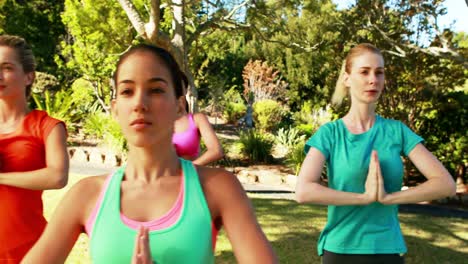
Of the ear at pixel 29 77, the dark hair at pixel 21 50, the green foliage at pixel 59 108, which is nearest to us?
the dark hair at pixel 21 50

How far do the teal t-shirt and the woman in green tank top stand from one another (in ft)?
4.62

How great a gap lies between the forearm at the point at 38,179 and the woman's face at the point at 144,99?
44.6 inches

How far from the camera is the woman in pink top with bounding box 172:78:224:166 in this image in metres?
3.82

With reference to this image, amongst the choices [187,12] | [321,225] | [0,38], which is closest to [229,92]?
[187,12]

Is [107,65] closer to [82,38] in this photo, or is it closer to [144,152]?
[82,38]

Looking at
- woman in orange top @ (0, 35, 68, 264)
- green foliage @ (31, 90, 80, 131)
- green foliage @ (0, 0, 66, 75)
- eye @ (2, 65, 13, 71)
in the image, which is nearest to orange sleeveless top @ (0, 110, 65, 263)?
woman in orange top @ (0, 35, 68, 264)

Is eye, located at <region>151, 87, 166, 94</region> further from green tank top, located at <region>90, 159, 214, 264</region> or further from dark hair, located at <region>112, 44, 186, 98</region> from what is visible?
green tank top, located at <region>90, 159, 214, 264</region>

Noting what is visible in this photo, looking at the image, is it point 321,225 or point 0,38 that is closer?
point 0,38

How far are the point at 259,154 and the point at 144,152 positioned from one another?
15948 millimetres

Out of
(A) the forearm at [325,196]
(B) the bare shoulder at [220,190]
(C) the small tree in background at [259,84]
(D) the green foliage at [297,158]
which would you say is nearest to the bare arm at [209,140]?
(A) the forearm at [325,196]

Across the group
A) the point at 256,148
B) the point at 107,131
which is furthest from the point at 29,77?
the point at 107,131

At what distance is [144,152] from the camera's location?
133 cm

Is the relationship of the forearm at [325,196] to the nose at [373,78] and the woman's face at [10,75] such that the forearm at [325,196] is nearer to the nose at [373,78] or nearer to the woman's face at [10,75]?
the nose at [373,78]

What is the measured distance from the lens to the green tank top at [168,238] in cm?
121
